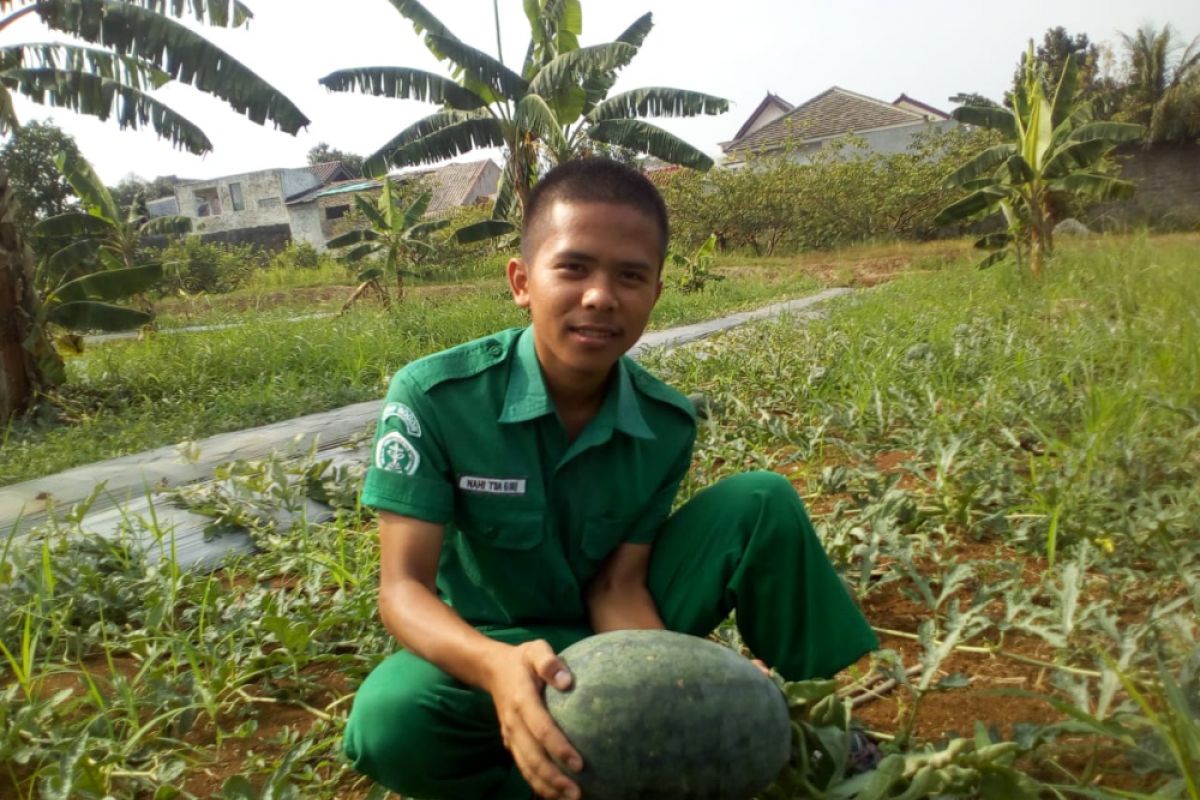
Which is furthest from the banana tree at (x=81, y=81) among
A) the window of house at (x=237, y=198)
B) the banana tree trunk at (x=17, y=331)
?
the window of house at (x=237, y=198)

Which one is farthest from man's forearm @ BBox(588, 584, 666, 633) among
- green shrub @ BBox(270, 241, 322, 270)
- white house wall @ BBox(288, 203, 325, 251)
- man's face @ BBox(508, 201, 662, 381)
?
white house wall @ BBox(288, 203, 325, 251)

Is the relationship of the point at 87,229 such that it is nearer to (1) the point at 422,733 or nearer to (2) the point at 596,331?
(2) the point at 596,331

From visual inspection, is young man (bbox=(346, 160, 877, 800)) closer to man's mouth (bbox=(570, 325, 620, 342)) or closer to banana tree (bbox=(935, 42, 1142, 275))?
man's mouth (bbox=(570, 325, 620, 342))

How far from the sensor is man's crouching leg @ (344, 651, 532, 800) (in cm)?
123

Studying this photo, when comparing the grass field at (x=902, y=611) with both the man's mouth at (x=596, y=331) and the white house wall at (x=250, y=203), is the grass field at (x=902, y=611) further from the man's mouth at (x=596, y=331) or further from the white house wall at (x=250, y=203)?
the white house wall at (x=250, y=203)

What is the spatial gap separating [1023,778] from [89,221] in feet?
27.2

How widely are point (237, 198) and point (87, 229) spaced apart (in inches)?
1089

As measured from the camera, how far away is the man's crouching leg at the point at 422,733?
123 cm

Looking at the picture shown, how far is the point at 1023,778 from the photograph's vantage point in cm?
114

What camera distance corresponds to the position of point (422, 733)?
4.04 feet

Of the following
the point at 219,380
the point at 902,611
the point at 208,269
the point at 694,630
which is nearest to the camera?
the point at 694,630

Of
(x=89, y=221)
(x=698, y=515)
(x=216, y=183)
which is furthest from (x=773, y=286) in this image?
(x=216, y=183)

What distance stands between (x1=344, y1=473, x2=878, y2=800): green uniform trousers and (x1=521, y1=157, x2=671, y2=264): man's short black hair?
48 cm

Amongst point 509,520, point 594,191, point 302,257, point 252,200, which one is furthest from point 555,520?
point 252,200
